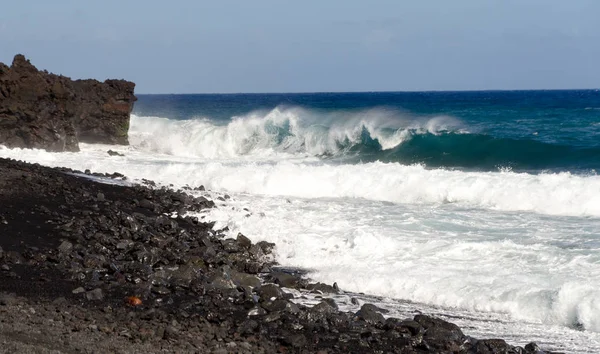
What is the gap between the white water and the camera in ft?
29.2

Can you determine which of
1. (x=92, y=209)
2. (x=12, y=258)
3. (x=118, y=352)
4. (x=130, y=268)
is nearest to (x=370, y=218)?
(x=92, y=209)

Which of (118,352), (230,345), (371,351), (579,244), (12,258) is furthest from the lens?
(579,244)

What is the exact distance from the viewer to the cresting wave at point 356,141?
2753 centimetres

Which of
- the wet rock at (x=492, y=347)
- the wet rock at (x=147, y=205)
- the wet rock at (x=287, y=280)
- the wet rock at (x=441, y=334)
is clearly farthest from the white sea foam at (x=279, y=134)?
the wet rock at (x=492, y=347)

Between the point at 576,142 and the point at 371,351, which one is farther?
the point at 576,142

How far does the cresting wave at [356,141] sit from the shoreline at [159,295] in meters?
17.2

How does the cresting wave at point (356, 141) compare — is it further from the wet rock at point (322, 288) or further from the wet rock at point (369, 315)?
the wet rock at point (369, 315)

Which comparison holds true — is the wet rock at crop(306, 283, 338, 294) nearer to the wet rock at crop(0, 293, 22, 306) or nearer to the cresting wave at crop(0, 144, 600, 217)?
the wet rock at crop(0, 293, 22, 306)

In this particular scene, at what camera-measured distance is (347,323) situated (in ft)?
25.6

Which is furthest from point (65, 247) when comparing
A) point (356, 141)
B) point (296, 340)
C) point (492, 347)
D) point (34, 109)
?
point (356, 141)

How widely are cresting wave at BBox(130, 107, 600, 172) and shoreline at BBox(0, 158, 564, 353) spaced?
56.3ft

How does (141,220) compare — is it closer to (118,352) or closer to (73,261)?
(73,261)

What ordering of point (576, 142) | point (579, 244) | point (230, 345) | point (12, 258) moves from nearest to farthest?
1. point (230, 345)
2. point (12, 258)
3. point (579, 244)
4. point (576, 142)

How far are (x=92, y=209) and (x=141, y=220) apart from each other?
94cm
